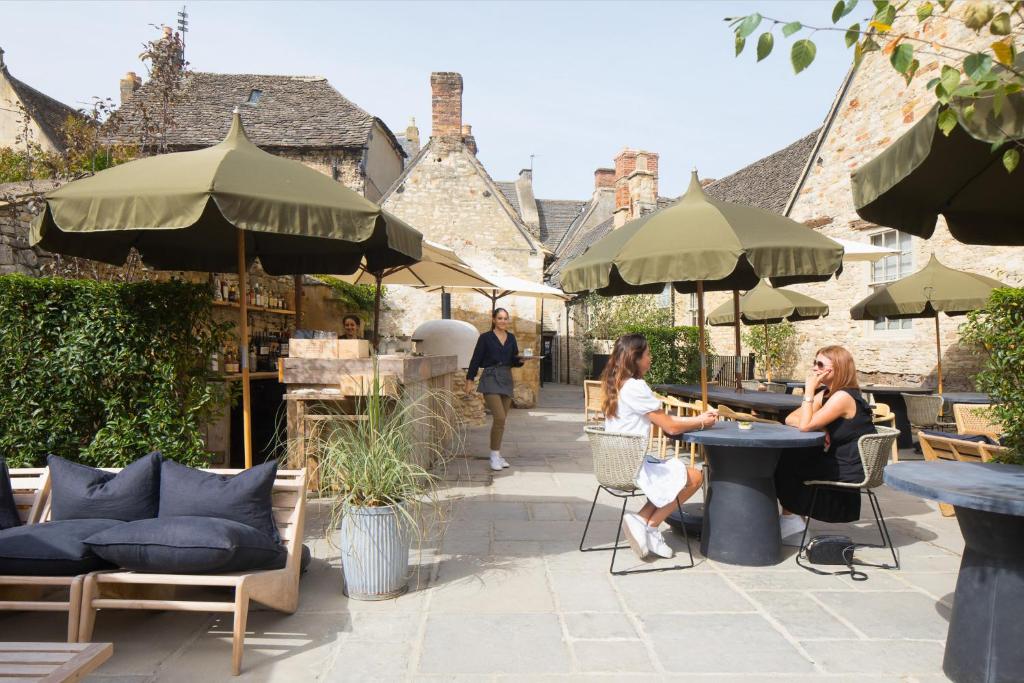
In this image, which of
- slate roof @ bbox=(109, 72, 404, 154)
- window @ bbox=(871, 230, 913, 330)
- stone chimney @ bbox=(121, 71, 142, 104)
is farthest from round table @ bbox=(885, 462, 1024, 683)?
stone chimney @ bbox=(121, 71, 142, 104)

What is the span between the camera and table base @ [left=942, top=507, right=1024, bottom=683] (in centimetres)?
281

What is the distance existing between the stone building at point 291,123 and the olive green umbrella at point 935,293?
550 inches

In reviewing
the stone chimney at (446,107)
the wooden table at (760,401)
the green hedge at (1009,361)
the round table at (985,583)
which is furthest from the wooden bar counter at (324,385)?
the stone chimney at (446,107)

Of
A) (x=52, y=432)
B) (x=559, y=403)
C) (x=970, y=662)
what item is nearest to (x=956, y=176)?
(x=970, y=662)

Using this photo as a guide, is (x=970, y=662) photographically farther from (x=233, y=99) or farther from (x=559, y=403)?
(x=233, y=99)

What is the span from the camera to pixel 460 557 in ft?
15.4

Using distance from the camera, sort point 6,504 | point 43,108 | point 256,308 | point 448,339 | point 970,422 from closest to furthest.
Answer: point 6,504 → point 970,422 → point 256,308 → point 448,339 → point 43,108

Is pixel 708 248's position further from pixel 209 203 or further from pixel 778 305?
pixel 778 305

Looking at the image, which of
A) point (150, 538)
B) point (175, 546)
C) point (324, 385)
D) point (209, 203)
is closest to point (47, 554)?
point (150, 538)

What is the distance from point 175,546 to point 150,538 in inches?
5.1

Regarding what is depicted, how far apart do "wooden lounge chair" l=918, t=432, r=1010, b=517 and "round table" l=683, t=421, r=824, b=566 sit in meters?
1.37

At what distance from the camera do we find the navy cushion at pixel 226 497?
3.59m

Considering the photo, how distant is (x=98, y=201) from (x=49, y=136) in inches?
832

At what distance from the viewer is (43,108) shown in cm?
2247
